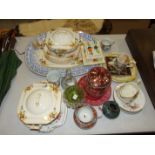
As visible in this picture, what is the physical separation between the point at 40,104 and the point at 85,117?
156mm

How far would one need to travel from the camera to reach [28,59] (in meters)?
0.86

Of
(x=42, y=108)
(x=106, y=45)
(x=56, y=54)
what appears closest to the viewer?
(x=42, y=108)

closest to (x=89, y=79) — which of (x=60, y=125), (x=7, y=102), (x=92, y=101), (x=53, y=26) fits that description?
(x=92, y=101)

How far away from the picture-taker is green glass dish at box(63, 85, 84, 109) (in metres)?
0.73

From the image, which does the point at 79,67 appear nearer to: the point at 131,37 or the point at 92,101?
the point at 92,101

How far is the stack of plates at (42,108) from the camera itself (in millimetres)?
647

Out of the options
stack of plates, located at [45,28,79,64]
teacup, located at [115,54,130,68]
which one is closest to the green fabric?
stack of plates, located at [45,28,79,64]

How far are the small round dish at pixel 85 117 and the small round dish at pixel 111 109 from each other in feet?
0.14

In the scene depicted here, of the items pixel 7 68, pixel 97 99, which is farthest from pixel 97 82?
pixel 7 68

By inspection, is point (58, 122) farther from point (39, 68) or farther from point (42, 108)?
point (39, 68)

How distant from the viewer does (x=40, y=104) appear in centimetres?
67

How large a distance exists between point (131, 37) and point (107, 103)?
0.35 metres

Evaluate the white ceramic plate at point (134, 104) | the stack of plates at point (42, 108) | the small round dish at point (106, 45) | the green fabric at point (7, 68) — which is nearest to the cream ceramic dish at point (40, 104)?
A: the stack of plates at point (42, 108)

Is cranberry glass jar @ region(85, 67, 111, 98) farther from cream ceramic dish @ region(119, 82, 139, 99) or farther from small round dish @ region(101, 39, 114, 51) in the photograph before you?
small round dish @ region(101, 39, 114, 51)
